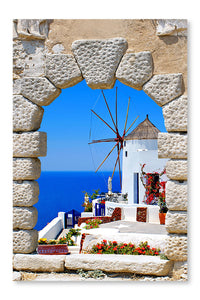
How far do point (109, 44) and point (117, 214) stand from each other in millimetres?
7540

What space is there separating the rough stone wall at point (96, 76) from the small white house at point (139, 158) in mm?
9505

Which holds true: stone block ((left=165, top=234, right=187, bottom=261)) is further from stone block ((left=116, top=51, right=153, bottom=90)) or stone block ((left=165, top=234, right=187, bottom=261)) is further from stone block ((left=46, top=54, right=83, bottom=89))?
stone block ((left=46, top=54, right=83, bottom=89))

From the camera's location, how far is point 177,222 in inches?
157

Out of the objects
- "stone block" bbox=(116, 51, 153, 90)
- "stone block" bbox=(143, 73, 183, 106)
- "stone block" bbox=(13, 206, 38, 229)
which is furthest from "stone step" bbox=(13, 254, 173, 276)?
"stone block" bbox=(116, 51, 153, 90)

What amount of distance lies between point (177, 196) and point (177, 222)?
1.06ft

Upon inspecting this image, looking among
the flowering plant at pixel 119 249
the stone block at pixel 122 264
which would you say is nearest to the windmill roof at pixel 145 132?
the flowering plant at pixel 119 249

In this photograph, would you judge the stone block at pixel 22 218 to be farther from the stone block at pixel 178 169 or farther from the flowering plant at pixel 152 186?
the flowering plant at pixel 152 186

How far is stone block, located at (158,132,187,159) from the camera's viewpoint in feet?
13.1

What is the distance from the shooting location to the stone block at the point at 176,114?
3.98 meters

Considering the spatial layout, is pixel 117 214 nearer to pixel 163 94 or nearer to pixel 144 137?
pixel 144 137

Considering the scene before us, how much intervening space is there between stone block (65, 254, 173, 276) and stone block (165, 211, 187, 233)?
0.42m

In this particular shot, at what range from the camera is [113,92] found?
62.2ft

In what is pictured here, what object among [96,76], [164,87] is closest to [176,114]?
[164,87]

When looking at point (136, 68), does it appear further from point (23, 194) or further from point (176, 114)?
point (23, 194)
